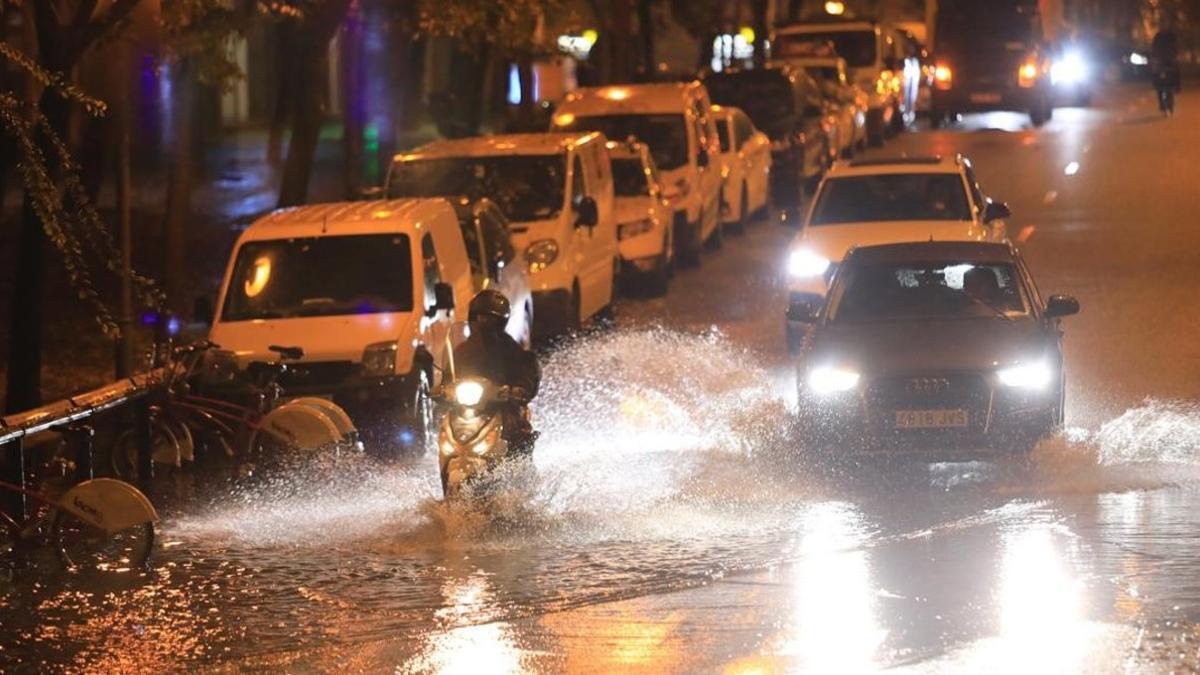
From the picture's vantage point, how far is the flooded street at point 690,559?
8.92m

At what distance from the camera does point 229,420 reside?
46.5 ft

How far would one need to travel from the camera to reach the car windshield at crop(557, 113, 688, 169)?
86.3 ft

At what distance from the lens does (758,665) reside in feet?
27.8

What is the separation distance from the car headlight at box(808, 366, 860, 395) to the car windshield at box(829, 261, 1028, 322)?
706mm

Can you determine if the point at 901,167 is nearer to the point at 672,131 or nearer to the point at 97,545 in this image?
the point at 672,131

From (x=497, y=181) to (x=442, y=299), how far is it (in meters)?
5.66

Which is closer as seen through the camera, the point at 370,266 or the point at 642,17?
the point at 370,266

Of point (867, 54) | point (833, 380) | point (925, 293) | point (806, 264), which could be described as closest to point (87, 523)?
point (833, 380)

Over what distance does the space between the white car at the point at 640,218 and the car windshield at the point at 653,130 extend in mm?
1842

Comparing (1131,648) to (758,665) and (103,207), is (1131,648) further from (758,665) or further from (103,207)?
(103,207)

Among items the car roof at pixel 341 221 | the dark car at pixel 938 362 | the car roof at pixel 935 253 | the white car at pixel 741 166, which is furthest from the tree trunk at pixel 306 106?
the dark car at pixel 938 362

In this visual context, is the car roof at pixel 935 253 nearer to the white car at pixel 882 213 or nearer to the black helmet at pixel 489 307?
the black helmet at pixel 489 307

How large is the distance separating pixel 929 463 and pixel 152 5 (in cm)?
668

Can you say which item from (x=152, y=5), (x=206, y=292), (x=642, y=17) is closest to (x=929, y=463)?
(x=152, y=5)
